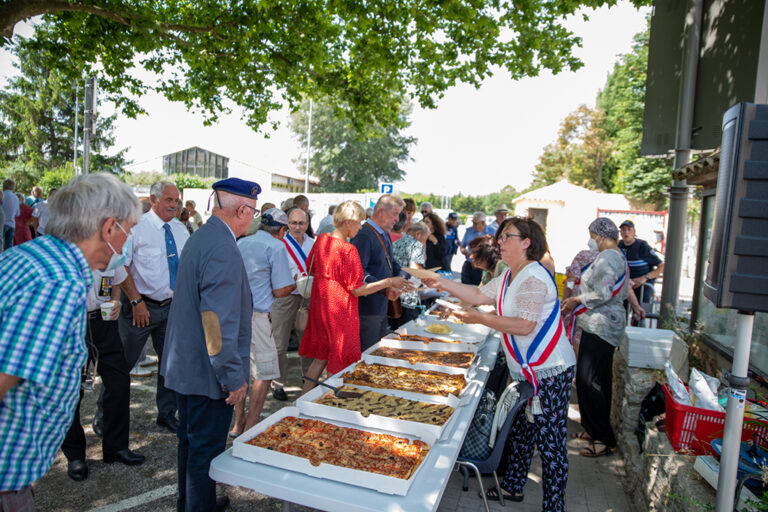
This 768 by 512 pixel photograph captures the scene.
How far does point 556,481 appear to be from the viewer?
3086mm

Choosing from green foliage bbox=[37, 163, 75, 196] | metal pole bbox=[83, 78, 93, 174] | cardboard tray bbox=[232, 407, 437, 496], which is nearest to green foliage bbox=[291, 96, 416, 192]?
green foliage bbox=[37, 163, 75, 196]

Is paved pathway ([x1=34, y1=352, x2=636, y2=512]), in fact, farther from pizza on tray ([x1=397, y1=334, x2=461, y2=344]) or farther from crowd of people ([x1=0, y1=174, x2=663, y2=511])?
pizza on tray ([x1=397, y1=334, x2=461, y2=344])

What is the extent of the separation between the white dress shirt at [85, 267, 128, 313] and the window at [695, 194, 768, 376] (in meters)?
4.25

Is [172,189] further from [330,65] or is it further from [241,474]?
[330,65]

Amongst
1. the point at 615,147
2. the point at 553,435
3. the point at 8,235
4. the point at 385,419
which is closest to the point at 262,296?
the point at 385,419

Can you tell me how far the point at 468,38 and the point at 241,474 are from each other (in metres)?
8.28

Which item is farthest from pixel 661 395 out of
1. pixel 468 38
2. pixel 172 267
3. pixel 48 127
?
pixel 48 127

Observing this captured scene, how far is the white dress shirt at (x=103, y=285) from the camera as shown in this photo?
3.52m

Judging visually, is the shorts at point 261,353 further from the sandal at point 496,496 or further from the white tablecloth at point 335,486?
the sandal at point 496,496

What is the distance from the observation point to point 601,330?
4.26 m

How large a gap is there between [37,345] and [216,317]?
0.93m

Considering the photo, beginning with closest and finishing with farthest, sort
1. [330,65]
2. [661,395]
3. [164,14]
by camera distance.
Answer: [661,395]
[164,14]
[330,65]

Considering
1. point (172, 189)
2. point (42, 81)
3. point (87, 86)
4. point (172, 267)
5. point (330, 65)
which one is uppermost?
point (42, 81)

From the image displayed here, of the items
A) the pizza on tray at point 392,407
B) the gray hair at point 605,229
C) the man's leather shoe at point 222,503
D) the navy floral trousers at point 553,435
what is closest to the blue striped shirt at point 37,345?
the pizza on tray at point 392,407
